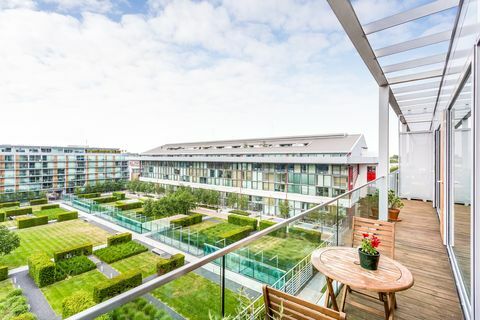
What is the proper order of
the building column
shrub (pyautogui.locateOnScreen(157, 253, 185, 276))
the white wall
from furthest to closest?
shrub (pyautogui.locateOnScreen(157, 253, 185, 276))
the white wall
the building column

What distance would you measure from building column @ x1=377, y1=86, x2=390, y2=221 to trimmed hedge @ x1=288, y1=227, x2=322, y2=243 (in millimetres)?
2686

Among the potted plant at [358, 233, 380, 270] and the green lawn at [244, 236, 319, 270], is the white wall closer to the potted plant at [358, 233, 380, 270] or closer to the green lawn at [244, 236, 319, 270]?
the green lawn at [244, 236, 319, 270]

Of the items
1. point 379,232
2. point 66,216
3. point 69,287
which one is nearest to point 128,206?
point 66,216

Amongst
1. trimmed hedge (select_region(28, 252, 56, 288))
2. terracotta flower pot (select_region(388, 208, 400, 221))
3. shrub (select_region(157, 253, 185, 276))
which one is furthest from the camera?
shrub (select_region(157, 253, 185, 276))

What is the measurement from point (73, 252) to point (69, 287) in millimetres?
2937

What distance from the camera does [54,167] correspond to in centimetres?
3656

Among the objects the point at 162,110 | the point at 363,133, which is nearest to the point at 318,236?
the point at 363,133

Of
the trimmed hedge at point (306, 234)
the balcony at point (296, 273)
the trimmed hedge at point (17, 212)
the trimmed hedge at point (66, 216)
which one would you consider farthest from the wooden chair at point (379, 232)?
the trimmed hedge at point (17, 212)

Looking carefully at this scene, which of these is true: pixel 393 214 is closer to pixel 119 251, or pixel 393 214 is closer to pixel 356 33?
pixel 356 33

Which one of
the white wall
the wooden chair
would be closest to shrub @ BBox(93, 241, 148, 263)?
the white wall

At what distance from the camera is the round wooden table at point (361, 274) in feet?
5.61

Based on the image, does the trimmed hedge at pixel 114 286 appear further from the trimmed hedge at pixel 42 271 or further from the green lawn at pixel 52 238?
the green lawn at pixel 52 238

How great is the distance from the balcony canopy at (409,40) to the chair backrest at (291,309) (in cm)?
235

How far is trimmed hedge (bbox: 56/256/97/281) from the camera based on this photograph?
11703 mm
